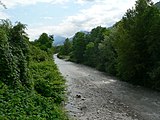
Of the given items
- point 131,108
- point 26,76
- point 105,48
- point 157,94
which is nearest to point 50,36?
point 105,48

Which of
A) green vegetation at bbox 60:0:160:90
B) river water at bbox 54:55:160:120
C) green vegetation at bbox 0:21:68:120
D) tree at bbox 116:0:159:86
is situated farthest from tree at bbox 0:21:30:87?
tree at bbox 116:0:159:86

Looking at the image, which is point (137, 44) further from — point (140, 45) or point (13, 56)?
point (13, 56)

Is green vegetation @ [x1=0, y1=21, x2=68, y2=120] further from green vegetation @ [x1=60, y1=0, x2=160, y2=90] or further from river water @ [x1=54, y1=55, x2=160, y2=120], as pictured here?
green vegetation @ [x1=60, y1=0, x2=160, y2=90]

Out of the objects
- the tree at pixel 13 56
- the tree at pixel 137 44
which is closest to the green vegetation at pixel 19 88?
the tree at pixel 13 56

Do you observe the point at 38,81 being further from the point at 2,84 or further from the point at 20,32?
the point at 2,84

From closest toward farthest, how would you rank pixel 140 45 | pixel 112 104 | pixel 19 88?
pixel 19 88 → pixel 112 104 → pixel 140 45

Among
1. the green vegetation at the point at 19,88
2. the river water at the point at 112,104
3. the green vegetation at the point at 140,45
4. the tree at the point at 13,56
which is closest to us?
the green vegetation at the point at 19,88

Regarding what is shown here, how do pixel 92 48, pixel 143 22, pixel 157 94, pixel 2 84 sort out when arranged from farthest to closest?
pixel 92 48, pixel 143 22, pixel 157 94, pixel 2 84

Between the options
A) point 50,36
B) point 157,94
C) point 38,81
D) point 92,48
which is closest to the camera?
point 38,81

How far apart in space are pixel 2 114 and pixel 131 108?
56.6 ft

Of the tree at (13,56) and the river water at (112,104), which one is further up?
the tree at (13,56)

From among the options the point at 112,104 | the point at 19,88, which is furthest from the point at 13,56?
the point at 112,104

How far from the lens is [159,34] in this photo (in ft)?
138

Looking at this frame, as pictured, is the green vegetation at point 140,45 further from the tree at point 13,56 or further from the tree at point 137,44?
the tree at point 13,56
